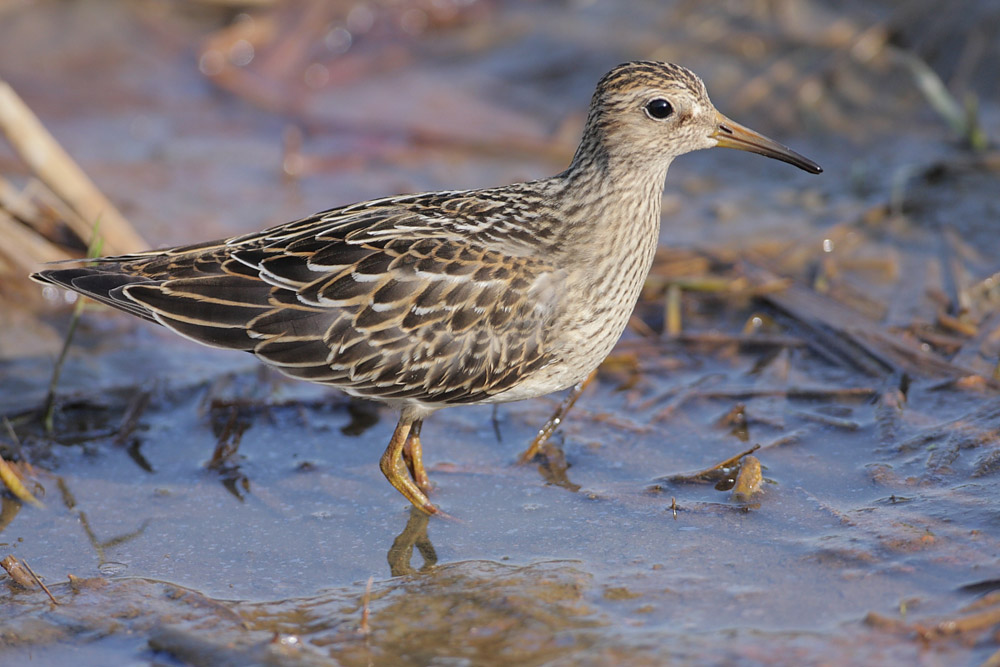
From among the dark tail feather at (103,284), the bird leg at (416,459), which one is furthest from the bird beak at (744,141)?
the dark tail feather at (103,284)

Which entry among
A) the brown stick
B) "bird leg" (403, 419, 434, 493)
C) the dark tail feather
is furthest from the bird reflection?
the brown stick

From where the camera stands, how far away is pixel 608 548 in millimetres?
5527

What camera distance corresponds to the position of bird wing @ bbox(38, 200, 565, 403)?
5730 millimetres

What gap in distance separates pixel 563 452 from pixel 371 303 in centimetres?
149

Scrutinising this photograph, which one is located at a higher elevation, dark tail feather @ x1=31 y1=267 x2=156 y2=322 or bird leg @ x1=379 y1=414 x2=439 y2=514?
dark tail feather @ x1=31 y1=267 x2=156 y2=322

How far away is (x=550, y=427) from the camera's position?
6500mm

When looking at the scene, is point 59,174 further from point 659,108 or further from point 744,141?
point 744,141

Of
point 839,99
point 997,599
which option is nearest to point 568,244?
point 997,599

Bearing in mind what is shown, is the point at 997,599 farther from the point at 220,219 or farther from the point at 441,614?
the point at 220,219

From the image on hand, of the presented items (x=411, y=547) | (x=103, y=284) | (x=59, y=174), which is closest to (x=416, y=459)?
(x=411, y=547)

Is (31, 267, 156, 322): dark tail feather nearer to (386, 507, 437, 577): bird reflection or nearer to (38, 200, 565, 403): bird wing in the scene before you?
(38, 200, 565, 403): bird wing

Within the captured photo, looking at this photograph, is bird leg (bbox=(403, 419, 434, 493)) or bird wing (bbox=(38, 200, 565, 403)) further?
bird leg (bbox=(403, 419, 434, 493))

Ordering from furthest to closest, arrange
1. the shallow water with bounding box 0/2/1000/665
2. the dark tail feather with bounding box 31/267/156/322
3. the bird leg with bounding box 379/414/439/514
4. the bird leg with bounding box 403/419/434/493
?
the bird leg with bounding box 403/419/434/493 < the bird leg with bounding box 379/414/439/514 < the dark tail feather with bounding box 31/267/156/322 < the shallow water with bounding box 0/2/1000/665

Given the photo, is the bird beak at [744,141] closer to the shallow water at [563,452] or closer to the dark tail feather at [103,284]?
the shallow water at [563,452]
